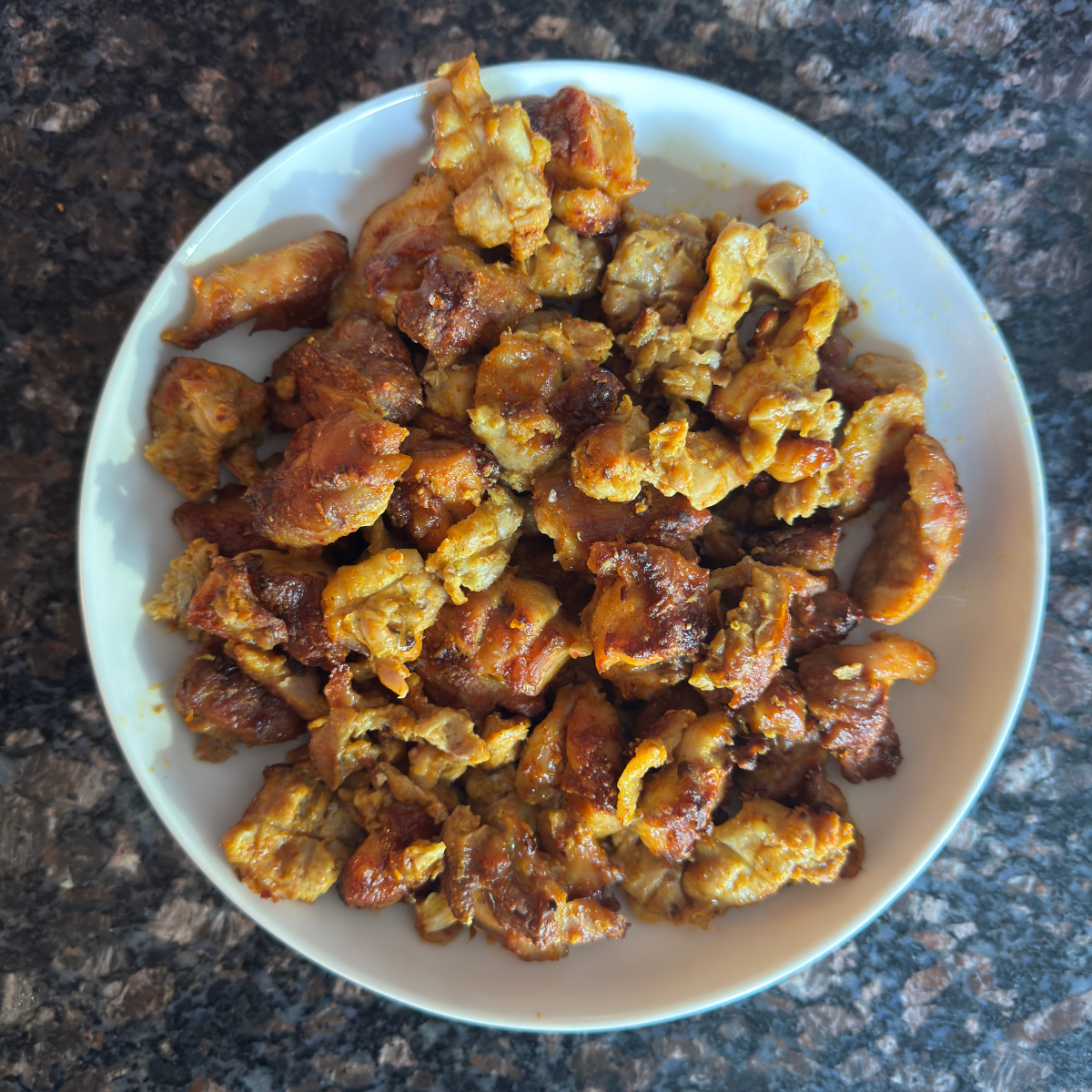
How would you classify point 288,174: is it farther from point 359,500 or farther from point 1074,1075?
point 1074,1075

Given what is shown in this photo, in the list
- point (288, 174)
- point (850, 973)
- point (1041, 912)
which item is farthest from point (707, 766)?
point (288, 174)

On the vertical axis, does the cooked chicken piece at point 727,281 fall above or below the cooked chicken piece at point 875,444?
above

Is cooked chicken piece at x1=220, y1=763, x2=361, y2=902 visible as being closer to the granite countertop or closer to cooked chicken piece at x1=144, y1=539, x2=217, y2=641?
cooked chicken piece at x1=144, y1=539, x2=217, y2=641

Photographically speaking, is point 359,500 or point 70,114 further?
point 70,114

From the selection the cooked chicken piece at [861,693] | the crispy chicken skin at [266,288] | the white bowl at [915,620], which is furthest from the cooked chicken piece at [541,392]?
the cooked chicken piece at [861,693]

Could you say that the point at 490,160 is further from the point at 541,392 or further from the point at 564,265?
the point at 541,392

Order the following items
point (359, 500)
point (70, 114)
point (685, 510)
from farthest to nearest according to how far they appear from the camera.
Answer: point (70, 114), point (685, 510), point (359, 500)

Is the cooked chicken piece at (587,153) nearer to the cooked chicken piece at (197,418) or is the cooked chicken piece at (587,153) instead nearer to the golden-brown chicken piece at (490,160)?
the golden-brown chicken piece at (490,160)
